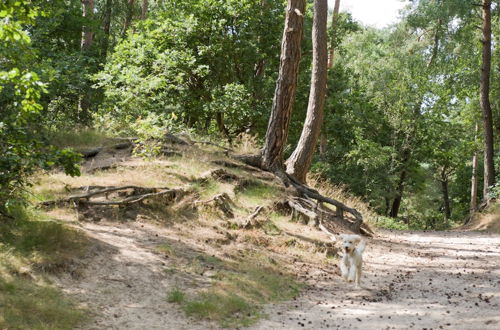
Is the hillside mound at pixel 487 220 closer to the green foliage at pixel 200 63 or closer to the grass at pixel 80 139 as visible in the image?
the green foliage at pixel 200 63

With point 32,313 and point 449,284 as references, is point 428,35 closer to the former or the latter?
point 449,284

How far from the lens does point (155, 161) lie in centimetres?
1155

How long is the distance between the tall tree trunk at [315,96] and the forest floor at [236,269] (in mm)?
1826

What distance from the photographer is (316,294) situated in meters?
7.74

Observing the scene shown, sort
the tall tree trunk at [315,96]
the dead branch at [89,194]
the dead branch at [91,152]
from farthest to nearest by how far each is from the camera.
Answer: the tall tree trunk at [315,96] → the dead branch at [91,152] → the dead branch at [89,194]

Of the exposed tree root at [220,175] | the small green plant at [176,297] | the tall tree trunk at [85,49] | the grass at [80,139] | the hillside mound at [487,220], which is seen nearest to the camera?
the small green plant at [176,297]

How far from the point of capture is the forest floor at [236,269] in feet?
20.1

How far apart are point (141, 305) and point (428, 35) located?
33.3 m

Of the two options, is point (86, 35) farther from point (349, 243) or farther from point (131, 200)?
point (349, 243)

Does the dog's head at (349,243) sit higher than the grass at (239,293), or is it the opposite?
the dog's head at (349,243)

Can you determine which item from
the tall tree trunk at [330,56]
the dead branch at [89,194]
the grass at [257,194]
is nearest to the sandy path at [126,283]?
the dead branch at [89,194]

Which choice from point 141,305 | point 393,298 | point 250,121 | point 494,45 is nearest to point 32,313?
point 141,305

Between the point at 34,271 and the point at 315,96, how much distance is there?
9.73 metres

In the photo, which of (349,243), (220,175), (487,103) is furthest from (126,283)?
(487,103)
